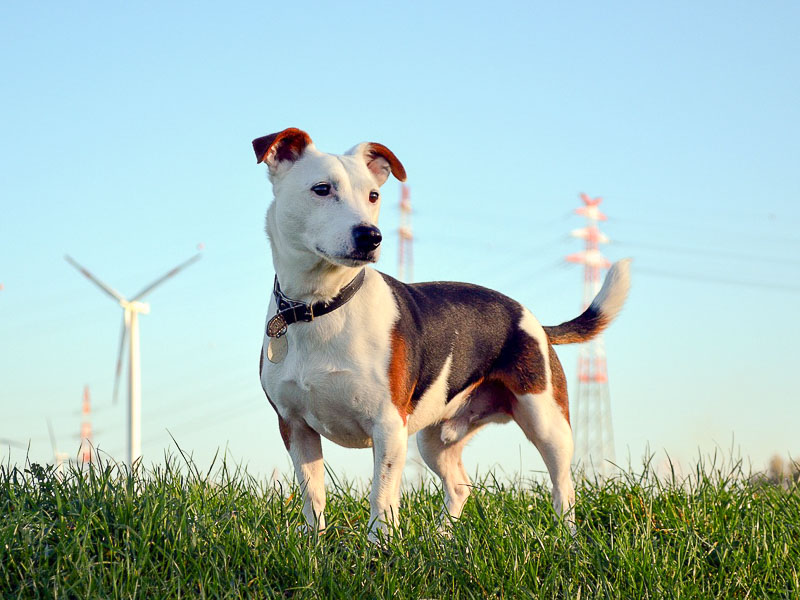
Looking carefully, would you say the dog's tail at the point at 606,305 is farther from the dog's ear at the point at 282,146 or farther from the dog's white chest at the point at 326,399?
the dog's ear at the point at 282,146

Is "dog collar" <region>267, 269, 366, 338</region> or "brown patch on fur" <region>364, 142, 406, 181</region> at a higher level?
"brown patch on fur" <region>364, 142, 406, 181</region>

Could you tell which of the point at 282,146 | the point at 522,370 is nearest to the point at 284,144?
the point at 282,146

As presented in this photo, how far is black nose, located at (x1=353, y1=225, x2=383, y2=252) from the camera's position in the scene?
210 inches

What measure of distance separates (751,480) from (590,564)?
237 centimetres

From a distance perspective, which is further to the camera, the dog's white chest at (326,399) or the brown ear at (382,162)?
the brown ear at (382,162)

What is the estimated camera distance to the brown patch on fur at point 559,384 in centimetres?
684

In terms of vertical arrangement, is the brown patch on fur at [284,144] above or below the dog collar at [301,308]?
above

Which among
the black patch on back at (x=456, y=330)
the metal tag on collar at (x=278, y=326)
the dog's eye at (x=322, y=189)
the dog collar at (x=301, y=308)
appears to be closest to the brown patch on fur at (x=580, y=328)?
the black patch on back at (x=456, y=330)

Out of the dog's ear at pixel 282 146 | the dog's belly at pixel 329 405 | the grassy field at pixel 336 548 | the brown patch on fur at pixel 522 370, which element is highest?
the dog's ear at pixel 282 146

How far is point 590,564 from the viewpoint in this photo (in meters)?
5.80

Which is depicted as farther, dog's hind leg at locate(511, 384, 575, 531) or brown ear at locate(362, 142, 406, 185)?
dog's hind leg at locate(511, 384, 575, 531)

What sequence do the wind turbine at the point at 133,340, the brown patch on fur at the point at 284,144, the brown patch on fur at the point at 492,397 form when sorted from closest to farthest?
the brown patch on fur at the point at 284,144 → the brown patch on fur at the point at 492,397 → the wind turbine at the point at 133,340

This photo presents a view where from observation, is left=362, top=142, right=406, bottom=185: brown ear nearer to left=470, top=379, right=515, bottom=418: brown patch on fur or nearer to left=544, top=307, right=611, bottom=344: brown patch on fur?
left=470, top=379, right=515, bottom=418: brown patch on fur

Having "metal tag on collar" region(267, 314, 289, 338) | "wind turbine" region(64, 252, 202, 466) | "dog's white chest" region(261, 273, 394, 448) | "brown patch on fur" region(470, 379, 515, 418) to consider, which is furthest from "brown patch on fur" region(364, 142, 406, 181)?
"wind turbine" region(64, 252, 202, 466)
